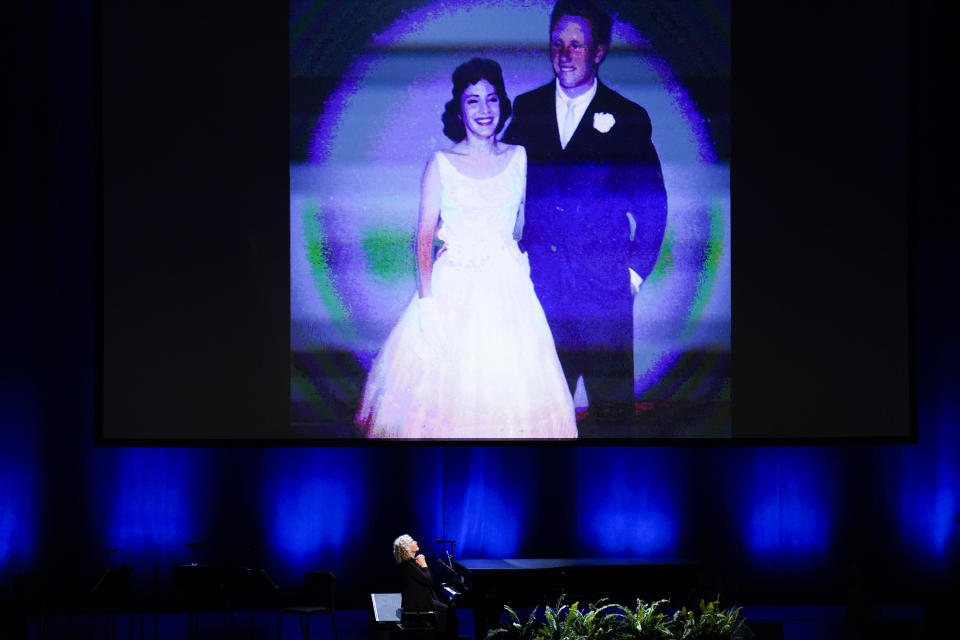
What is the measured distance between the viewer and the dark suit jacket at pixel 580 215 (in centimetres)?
827

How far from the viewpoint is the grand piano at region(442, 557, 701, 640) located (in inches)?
274

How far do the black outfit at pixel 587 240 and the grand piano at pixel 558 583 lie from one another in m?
1.40

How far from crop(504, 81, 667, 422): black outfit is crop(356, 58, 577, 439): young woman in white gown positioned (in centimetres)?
10

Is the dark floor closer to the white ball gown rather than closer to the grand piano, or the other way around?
the grand piano

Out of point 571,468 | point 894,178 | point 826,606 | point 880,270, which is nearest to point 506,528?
point 571,468

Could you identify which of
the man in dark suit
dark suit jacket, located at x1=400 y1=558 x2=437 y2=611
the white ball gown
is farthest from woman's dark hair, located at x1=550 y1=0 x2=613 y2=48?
dark suit jacket, located at x1=400 y1=558 x2=437 y2=611

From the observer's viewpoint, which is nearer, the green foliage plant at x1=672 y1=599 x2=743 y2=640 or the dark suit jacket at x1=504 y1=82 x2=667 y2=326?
the green foliage plant at x1=672 y1=599 x2=743 y2=640

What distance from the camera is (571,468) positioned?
876 centimetres

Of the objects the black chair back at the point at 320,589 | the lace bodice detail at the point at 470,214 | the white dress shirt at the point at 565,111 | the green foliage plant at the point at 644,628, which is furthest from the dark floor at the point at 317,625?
the green foliage plant at the point at 644,628

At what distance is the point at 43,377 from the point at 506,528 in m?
3.63

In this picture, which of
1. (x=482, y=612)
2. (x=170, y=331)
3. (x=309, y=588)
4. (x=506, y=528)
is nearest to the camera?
(x=482, y=612)

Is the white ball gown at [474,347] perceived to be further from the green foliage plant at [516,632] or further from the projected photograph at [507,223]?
the green foliage plant at [516,632]

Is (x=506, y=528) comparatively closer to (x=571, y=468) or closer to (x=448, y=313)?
(x=571, y=468)

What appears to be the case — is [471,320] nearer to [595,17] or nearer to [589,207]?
[589,207]
